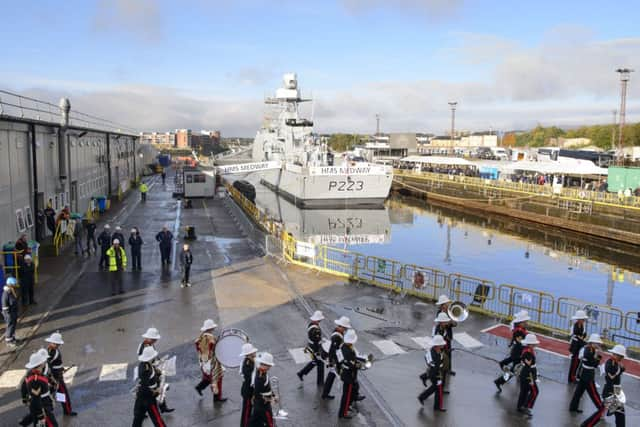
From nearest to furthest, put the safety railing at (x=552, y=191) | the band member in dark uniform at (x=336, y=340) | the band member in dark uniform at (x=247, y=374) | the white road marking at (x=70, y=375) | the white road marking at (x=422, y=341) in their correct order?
1. the band member in dark uniform at (x=247, y=374)
2. the band member in dark uniform at (x=336, y=340)
3. the white road marking at (x=70, y=375)
4. the white road marking at (x=422, y=341)
5. the safety railing at (x=552, y=191)

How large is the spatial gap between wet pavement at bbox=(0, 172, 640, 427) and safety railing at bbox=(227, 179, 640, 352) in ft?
2.18

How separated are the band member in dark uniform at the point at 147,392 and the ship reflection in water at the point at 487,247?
21583mm

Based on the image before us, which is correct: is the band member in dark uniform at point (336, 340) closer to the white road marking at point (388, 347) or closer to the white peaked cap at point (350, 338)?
the white peaked cap at point (350, 338)

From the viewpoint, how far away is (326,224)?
46.2m

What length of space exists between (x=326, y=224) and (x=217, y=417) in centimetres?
3681

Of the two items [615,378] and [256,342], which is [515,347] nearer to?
[615,378]

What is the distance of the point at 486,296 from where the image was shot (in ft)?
53.8

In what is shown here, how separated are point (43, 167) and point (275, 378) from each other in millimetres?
20244

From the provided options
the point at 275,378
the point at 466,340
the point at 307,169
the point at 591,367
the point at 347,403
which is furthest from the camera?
the point at 307,169

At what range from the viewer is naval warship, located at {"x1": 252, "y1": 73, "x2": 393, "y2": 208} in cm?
5366

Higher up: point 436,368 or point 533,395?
point 436,368

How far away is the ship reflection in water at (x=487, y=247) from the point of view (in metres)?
27.5

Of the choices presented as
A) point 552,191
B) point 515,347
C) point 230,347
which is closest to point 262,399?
point 230,347

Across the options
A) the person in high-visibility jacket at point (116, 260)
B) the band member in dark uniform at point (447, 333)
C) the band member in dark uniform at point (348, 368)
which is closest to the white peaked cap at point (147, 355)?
the band member in dark uniform at point (348, 368)
